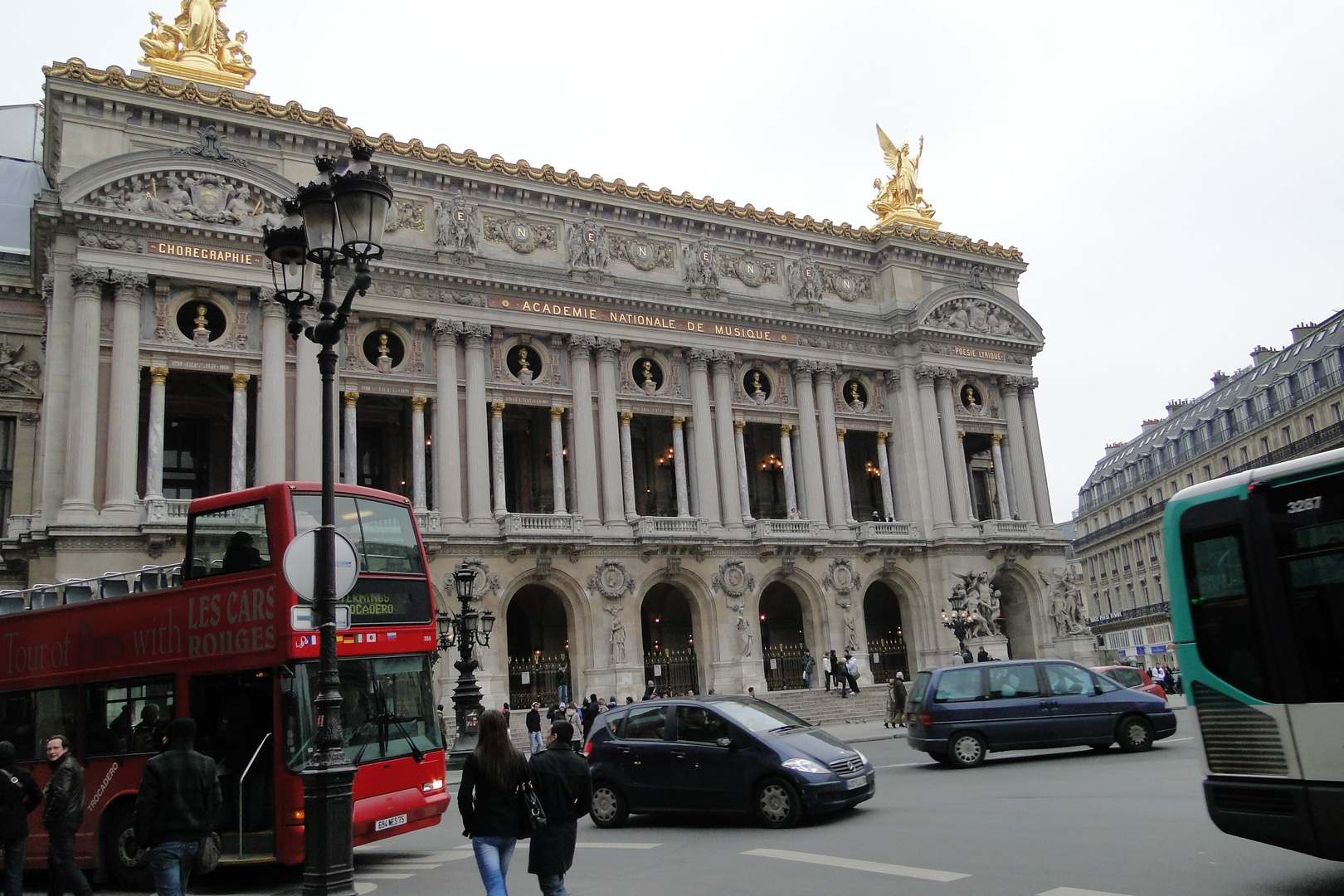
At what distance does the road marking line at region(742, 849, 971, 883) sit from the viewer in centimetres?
941

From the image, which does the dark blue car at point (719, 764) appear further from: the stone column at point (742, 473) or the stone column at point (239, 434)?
the stone column at point (742, 473)

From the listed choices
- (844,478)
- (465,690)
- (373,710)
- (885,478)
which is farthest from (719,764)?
(885,478)

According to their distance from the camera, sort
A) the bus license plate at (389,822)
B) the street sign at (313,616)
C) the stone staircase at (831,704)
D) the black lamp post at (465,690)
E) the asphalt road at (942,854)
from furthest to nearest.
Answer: the stone staircase at (831,704) < the black lamp post at (465,690) < the bus license plate at (389,822) < the street sign at (313,616) < the asphalt road at (942,854)

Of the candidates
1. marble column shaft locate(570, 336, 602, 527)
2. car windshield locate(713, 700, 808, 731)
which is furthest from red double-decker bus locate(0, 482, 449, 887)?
marble column shaft locate(570, 336, 602, 527)

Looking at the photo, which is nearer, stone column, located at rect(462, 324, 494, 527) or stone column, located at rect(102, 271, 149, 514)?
stone column, located at rect(102, 271, 149, 514)

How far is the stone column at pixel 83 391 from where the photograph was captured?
29844mm

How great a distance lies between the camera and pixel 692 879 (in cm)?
1022

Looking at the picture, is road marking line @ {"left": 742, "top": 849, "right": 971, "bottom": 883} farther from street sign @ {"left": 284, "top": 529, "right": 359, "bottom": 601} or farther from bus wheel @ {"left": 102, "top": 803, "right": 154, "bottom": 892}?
bus wheel @ {"left": 102, "top": 803, "right": 154, "bottom": 892}

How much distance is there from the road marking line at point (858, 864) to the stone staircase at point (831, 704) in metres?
24.7

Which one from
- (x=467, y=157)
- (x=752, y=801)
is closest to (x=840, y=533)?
(x=467, y=157)

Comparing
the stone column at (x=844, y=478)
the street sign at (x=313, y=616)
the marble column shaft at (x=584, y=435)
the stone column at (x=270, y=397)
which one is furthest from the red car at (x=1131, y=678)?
the stone column at (x=270, y=397)

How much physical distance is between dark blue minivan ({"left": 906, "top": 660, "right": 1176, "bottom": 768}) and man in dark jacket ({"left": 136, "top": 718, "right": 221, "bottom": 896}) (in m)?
13.1

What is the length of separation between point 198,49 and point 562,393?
54.6 ft

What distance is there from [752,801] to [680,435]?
28176mm
